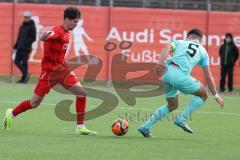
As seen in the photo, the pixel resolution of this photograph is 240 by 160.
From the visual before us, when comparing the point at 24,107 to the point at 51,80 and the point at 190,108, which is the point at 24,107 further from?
the point at 190,108

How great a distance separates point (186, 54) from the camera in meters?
13.2

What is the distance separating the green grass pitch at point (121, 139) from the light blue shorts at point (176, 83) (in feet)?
2.53

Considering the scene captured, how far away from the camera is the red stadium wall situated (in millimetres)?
27969

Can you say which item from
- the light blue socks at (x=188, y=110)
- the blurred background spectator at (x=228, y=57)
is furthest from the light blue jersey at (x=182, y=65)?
the blurred background spectator at (x=228, y=57)

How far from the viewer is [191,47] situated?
43.4 feet

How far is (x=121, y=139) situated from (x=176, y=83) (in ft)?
4.14

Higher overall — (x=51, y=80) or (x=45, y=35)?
(x=45, y=35)

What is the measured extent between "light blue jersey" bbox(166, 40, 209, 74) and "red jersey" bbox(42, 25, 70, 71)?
1710 mm

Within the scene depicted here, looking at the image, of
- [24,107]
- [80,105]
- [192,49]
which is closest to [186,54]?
[192,49]

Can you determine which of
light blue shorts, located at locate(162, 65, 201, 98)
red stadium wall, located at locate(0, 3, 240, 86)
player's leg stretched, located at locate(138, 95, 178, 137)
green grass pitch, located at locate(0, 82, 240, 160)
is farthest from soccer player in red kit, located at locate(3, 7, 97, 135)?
red stadium wall, located at locate(0, 3, 240, 86)

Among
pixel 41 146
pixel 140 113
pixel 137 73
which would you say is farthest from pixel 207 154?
pixel 137 73

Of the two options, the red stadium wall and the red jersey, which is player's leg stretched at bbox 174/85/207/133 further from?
the red stadium wall

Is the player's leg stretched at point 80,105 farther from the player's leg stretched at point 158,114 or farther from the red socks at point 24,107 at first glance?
the player's leg stretched at point 158,114

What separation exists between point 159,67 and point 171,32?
621 inches
